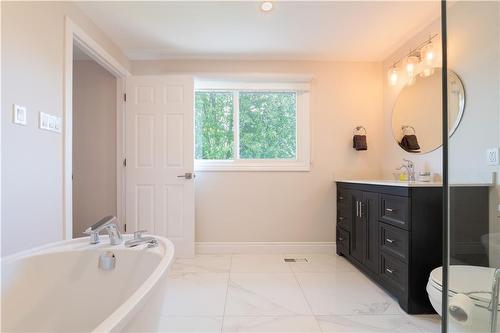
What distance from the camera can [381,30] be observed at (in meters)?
2.50

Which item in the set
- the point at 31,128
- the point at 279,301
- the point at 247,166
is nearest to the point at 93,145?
the point at 31,128

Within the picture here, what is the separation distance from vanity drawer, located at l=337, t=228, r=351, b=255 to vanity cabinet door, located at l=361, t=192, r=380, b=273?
0.39 meters

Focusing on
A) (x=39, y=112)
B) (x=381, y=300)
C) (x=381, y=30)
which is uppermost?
(x=381, y=30)

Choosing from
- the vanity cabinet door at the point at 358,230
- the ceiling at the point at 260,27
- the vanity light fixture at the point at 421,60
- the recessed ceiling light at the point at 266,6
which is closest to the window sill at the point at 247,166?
the vanity cabinet door at the point at 358,230

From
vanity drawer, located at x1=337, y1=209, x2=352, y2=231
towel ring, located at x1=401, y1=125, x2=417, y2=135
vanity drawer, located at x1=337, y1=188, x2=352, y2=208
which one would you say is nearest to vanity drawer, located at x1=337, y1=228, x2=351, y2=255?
vanity drawer, located at x1=337, y1=209, x2=352, y2=231

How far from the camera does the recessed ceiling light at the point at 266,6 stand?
2096 mm

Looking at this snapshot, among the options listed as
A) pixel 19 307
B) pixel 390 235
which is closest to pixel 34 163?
pixel 19 307

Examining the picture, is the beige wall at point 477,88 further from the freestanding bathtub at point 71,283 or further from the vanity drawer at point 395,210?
the freestanding bathtub at point 71,283

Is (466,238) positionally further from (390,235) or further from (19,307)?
(19,307)

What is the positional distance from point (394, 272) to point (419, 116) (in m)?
1.51

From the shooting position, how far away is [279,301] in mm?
1963

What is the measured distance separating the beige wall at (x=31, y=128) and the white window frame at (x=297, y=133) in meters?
1.50

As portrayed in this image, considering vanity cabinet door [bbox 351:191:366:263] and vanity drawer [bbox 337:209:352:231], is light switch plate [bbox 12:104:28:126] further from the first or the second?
vanity drawer [bbox 337:209:352:231]

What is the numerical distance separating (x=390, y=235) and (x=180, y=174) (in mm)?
2155
